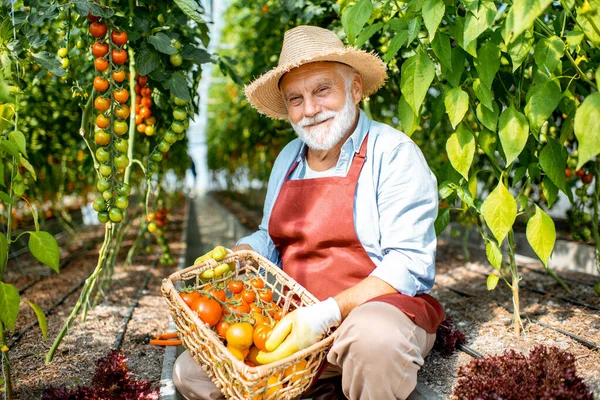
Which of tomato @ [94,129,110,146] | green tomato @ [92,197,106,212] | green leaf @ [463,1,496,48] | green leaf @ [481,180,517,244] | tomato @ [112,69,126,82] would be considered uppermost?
green leaf @ [463,1,496,48]

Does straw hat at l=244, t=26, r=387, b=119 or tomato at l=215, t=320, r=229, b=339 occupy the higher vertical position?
straw hat at l=244, t=26, r=387, b=119

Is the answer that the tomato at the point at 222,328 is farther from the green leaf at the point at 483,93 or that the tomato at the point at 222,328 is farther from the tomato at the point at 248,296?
the green leaf at the point at 483,93

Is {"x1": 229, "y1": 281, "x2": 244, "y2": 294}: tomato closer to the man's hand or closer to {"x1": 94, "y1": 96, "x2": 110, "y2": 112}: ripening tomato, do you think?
the man's hand

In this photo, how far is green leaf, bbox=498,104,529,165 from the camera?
161 centimetres

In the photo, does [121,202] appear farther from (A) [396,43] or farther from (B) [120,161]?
(A) [396,43]

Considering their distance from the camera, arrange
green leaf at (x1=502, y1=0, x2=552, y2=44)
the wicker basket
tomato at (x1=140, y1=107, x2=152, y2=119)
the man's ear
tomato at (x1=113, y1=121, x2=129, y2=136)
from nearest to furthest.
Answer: green leaf at (x1=502, y1=0, x2=552, y2=44)
the wicker basket
tomato at (x1=113, y1=121, x2=129, y2=136)
the man's ear
tomato at (x1=140, y1=107, x2=152, y2=119)

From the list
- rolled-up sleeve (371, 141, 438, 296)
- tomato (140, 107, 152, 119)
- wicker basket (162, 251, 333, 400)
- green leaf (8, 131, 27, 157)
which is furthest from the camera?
tomato (140, 107, 152, 119)

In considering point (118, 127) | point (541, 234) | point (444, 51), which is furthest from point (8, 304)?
point (541, 234)

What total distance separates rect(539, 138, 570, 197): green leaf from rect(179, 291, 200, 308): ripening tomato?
1.21 m

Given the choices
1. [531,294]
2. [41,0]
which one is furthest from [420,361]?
[41,0]

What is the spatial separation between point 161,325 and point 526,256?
2954 millimetres

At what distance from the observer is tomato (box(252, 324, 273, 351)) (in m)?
1.49

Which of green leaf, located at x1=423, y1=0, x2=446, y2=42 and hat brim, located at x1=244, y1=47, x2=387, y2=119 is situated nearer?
green leaf, located at x1=423, y1=0, x2=446, y2=42

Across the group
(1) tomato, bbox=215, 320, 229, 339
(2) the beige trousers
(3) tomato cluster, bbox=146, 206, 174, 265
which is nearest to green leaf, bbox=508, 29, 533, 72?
(2) the beige trousers
